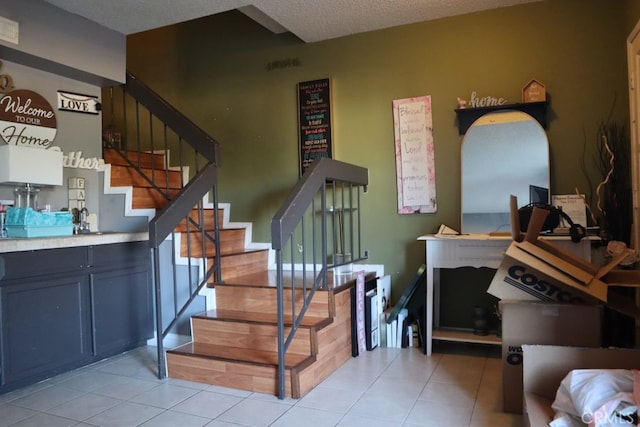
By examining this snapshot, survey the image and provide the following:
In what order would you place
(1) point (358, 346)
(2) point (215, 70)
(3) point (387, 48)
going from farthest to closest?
(2) point (215, 70) → (3) point (387, 48) → (1) point (358, 346)

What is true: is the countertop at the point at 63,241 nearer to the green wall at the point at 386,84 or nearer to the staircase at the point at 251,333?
the staircase at the point at 251,333

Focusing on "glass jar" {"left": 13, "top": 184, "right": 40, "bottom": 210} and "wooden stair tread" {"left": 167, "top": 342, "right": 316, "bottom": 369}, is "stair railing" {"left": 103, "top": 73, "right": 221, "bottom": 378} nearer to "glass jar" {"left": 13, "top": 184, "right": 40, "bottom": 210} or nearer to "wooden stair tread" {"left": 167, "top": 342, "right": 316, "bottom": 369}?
"wooden stair tread" {"left": 167, "top": 342, "right": 316, "bottom": 369}

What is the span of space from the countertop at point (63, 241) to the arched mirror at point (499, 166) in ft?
8.06

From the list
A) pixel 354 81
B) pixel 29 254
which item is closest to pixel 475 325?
pixel 354 81

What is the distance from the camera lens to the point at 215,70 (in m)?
4.52

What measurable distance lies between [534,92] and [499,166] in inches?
22.4

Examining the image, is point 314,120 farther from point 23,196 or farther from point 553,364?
point 553,364

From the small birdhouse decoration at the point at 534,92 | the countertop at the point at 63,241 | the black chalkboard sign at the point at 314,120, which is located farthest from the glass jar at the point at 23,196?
the small birdhouse decoration at the point at 534,92

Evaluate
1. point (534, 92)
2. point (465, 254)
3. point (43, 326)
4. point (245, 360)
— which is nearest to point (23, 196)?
point (43, 326)

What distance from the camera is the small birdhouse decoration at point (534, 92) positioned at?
327 cm

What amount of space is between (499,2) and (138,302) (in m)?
3.44

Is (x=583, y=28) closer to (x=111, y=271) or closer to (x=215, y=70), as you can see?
(x=215, y=70)

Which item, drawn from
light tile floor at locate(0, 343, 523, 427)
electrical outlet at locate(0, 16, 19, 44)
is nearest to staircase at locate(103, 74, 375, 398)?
light tile floor at locate(0, 343, 523, 427)

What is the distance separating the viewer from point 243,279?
3518 millimetres
